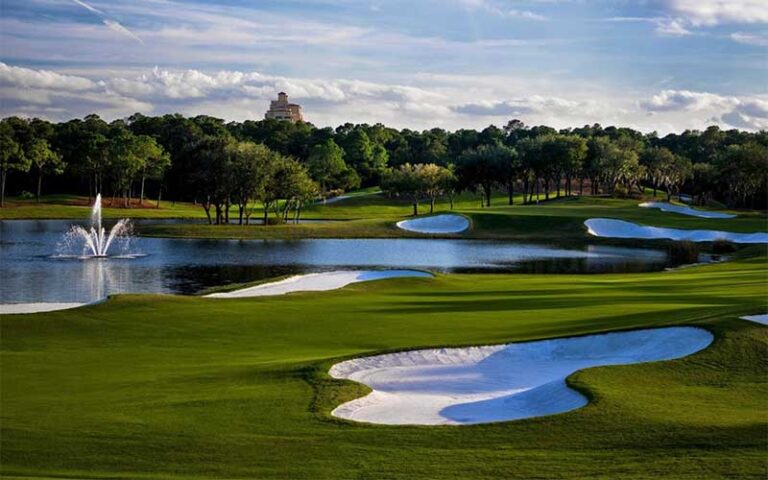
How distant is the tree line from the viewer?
8669cm

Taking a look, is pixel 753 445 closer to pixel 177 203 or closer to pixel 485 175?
pixel 485 175

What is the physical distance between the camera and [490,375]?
19172mm

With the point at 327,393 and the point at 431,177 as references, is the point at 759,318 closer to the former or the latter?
the point at 327,393

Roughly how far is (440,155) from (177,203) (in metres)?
54.9

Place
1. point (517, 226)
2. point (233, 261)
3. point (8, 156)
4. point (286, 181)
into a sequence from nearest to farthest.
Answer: point (233, 261)
point (517, 226)
point (286, 181)
point (8, 156)

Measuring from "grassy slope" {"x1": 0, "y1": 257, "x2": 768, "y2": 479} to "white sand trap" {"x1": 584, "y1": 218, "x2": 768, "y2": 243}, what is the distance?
49.2m

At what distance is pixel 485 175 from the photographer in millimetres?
113500

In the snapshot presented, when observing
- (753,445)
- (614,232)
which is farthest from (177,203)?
(753,445)

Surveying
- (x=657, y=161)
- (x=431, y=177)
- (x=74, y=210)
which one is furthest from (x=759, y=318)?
(x=657, y=161)

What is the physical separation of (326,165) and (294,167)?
4762cm

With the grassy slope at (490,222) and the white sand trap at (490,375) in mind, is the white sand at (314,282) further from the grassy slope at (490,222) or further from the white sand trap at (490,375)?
the grassy slope at (490,222)

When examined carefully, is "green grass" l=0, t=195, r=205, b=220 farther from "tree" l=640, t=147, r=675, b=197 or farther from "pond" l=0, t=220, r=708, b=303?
"tree" l=640, t=147, r=675, b=197

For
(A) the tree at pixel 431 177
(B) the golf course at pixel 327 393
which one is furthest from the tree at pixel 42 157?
(B) the golf course at pixel 327 393

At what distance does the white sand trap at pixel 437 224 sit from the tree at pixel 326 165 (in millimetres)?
45209
